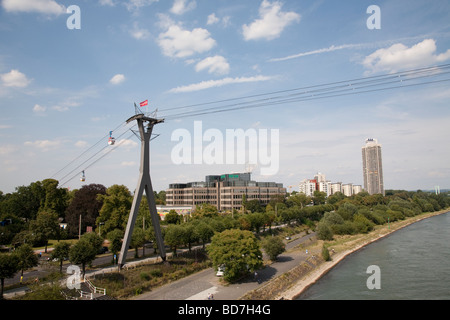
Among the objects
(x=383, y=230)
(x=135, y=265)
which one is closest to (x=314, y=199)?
(x=383, y=230)

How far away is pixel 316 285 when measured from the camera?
88.7 ft

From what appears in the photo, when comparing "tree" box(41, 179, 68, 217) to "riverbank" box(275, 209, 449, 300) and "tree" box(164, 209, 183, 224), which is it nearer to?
"tree" box(164, 209, 183, 224)

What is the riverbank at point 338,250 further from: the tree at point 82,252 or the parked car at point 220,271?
the tree at point 82,252

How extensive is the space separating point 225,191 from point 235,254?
165 ft

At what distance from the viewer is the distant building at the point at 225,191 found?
73.1 metres

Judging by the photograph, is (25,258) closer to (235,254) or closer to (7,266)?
(7,266)

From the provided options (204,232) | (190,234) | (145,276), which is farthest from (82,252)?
(204,232)

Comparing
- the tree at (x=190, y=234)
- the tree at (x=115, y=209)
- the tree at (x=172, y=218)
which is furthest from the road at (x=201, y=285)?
the tree at (x=172, y=218)

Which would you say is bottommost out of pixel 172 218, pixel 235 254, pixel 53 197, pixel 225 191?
pixel 235 254

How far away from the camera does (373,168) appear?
Result: 148m

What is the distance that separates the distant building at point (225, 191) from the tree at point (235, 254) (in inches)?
1770

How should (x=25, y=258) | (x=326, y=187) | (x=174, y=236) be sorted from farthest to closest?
(x=326, y=187), (x=174, y=236), (x=25, y=258)

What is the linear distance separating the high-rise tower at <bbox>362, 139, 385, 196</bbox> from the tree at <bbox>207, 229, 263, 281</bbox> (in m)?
141
